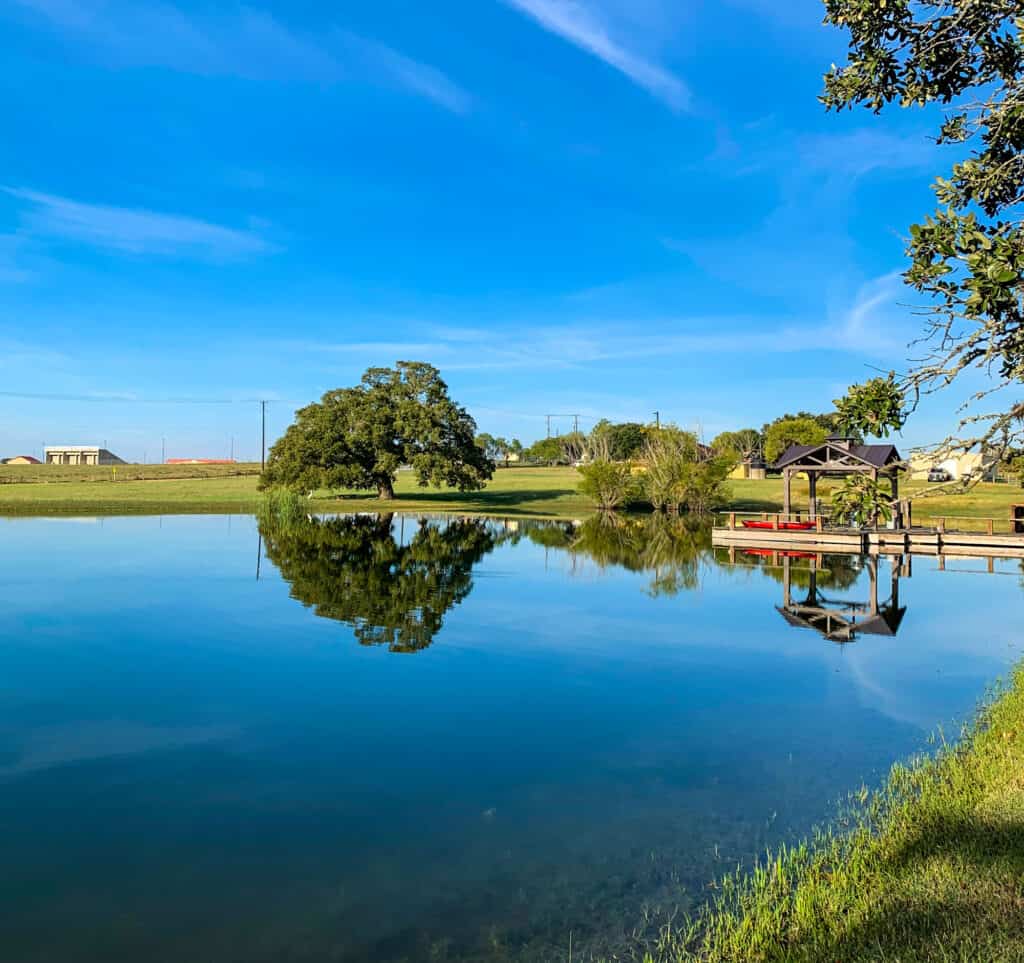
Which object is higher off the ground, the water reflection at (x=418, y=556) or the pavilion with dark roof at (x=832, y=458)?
the pavilion with dark roof at (x=832, y=458)

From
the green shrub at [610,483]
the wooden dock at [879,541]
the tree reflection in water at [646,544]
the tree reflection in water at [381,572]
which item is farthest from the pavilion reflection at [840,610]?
the green shrub at [610,483]

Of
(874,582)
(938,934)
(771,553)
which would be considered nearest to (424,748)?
(938,934)

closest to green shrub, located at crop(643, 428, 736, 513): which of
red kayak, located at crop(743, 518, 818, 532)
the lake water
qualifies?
red kayak, located at crop(743, 518, 818, 532)

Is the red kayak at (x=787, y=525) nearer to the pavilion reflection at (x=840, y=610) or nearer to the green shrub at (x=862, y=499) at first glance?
the pavilion reflection at (x=840, y=610)

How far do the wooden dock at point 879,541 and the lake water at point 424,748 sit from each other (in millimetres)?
12019

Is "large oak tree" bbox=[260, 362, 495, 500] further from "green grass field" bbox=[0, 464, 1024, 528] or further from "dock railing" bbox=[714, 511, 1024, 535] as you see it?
"dock railing" bbox=[714, 511, 1024, 535]

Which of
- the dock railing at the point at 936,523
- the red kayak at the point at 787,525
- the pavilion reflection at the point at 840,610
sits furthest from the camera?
the red kayak at the point at 787,525

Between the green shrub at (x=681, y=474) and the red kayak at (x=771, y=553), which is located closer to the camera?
the red kayak at (x=771, y=553)

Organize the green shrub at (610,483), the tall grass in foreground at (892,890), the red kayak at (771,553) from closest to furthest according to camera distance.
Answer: the tall grass in foreground at (892,890)
the red kayak at (771,553)
the green shrub at (610,483)

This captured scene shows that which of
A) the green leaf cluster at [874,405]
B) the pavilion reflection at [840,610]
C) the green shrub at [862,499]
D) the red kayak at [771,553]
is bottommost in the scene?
the pavilion reflection at [840,610]

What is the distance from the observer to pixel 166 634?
16.1 metres

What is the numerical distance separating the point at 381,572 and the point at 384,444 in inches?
1384

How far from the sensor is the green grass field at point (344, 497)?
180ft

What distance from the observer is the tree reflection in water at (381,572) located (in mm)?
17484
